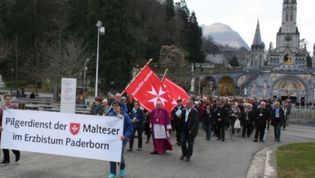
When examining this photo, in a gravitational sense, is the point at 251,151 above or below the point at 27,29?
below

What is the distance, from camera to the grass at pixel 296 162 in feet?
39.0

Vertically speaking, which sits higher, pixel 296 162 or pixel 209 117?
pixel 209 117

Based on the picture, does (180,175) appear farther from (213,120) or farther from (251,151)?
(213,120)

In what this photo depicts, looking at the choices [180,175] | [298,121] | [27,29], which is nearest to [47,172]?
[180,175]

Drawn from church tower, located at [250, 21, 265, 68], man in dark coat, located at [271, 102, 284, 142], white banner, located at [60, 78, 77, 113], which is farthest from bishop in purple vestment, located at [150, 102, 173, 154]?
church tower, located at [250, 21, 265, 68]

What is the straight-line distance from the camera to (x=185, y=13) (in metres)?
118

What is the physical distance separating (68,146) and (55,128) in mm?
587

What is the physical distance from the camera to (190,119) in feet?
45.1

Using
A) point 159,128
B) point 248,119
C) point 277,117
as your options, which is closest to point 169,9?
point 248,119

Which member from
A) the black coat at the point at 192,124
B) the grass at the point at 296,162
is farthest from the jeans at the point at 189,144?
the grass at the point at 296,162

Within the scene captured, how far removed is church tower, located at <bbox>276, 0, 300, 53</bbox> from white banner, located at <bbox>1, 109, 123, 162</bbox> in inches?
4817

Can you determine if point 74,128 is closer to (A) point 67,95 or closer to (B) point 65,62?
(A) point 67,95

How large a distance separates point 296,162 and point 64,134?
7273 mm

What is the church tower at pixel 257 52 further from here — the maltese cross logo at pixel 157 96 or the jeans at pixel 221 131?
the maltese cross logo at pixel 157 96
